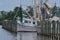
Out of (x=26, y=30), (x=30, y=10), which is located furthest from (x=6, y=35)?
(x=30, y=10)

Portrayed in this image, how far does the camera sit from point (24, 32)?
107 inches

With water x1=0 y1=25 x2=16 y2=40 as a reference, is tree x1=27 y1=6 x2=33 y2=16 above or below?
above

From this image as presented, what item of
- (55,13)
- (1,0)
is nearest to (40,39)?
(55,13)

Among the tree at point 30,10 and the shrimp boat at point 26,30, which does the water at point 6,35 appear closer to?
the shrimp boat at point 26,30

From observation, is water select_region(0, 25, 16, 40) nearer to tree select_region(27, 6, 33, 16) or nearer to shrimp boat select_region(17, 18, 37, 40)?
shrimp boat select_region(17, 18, 37, 40)

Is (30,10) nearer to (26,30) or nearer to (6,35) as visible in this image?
(26,30)

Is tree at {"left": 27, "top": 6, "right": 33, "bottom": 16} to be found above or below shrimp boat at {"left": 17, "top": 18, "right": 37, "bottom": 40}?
above

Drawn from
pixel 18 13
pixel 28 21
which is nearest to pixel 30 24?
pixel 28 21

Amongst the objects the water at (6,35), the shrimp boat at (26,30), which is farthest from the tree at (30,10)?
the water at (6,35)

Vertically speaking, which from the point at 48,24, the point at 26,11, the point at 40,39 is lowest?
the point at 40,39

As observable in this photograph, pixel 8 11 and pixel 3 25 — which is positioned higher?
pixel 8 11

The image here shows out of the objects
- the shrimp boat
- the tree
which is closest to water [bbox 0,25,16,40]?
the shrimp boat

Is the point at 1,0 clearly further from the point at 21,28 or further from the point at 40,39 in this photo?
the point at 40,39

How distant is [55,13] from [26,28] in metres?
0.42
